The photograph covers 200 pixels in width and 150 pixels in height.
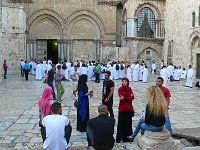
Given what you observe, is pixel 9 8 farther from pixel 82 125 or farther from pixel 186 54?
pixel 82 125

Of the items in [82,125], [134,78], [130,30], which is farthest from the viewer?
[130,30]

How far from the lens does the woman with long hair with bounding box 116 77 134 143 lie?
276 inches

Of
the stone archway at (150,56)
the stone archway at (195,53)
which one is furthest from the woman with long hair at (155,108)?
the stone archway at (150,56)

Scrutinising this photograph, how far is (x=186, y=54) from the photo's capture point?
23.4m

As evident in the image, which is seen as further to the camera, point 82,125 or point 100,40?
point 100,40

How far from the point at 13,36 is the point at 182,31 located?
42.7 feet

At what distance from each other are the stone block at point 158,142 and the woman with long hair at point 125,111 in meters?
0.94

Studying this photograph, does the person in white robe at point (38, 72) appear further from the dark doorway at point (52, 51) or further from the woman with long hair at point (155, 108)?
the woman with long hair at point (155, 108)

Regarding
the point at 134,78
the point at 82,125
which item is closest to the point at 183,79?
the point at 134,78

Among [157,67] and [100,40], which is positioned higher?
[100,40]

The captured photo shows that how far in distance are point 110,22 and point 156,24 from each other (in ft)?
13.9

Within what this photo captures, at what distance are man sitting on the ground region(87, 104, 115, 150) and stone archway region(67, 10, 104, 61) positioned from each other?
967 inches

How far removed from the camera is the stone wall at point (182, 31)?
22.3 m

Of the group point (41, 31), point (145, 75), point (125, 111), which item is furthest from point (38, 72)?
point (125, 111)
